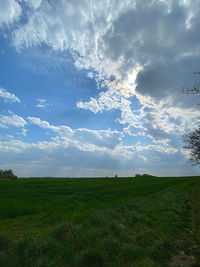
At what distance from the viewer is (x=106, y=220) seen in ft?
25.8

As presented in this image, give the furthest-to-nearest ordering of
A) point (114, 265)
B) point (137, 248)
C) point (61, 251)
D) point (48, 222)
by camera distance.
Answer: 1. point (48, 222)
2. point (137, 248)
3. point (61, 251)
4. point (114, 265)

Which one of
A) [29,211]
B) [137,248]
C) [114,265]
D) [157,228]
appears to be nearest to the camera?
[114,265]

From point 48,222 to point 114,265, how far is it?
604 centimetres

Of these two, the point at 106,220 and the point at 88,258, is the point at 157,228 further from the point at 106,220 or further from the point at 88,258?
the point at 88,258

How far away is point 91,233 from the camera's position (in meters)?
6.13

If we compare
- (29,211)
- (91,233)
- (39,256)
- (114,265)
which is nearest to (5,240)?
(39,256)

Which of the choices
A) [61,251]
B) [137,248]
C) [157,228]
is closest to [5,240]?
[61,251]

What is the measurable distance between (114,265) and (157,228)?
409 cm

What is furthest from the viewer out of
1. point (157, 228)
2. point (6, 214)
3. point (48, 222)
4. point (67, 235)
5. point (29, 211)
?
point (29, 211)

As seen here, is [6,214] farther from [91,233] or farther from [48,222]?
[91,233]

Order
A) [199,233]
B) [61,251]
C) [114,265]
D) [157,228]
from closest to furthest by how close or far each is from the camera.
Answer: [114,265], [61,251], [199,233], [157,228]

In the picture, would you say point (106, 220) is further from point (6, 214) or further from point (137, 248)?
point (6, 214)

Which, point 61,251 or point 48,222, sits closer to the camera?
point 61,251

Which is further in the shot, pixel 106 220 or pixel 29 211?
pixel 29 211
